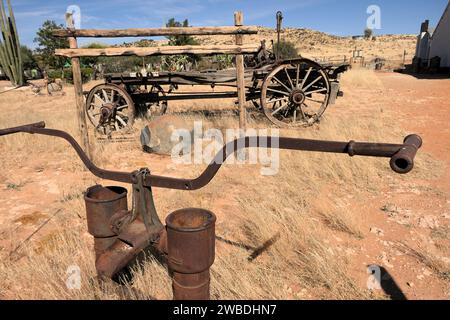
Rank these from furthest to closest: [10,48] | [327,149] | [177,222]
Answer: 1. [10,48]
2. [177,222]
3. [327,149]

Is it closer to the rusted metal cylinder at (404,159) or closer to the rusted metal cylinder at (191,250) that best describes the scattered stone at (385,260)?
the rusted metal cylinder at (191,250)

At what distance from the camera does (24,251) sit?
3.04 m

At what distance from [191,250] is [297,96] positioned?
641cm

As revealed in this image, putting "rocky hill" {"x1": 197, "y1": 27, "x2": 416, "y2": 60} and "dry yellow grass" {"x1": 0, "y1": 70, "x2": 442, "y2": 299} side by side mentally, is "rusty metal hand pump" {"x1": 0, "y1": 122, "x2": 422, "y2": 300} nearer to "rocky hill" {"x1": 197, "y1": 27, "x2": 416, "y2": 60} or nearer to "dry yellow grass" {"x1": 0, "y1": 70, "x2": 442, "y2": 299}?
"dry yellow grass" {"x1": 0, "y1": 70, "x2": 442, "y2": 299}

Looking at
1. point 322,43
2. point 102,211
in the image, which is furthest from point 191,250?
point 322,43

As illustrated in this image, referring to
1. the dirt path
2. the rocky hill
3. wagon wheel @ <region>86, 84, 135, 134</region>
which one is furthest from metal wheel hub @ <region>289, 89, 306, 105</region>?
the rocky hill

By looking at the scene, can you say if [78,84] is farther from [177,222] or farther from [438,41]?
[438,41]

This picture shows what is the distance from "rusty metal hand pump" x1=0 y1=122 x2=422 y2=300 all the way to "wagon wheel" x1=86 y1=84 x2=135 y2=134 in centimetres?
525

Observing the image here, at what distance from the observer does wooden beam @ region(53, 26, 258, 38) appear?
5020 millimetres

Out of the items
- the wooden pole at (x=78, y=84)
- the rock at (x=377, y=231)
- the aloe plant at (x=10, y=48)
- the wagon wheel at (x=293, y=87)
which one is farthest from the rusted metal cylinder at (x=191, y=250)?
the aloe plant at (x=10, y=48)

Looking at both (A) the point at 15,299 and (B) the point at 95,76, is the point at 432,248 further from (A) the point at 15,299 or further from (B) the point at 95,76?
(B) the point at 95,76

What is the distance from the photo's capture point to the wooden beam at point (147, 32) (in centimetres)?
502

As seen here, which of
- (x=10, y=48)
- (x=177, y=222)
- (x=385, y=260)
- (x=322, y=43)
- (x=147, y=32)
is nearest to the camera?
(x=177, y=222)

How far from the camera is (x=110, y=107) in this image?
721cm
